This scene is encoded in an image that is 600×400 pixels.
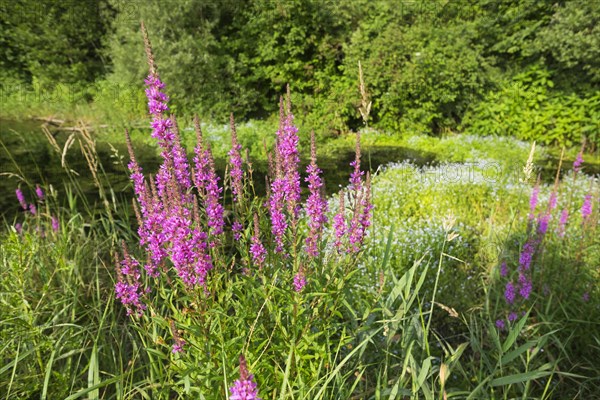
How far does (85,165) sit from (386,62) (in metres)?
12.3

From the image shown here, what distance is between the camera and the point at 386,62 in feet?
53.7

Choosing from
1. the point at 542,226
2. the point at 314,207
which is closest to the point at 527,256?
the point at 542,226

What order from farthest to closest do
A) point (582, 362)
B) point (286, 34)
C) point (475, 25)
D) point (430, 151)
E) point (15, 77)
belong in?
point (15, 77) < point (286, 34) < point (475, 25) < point (430, 151) < point (582, 362)

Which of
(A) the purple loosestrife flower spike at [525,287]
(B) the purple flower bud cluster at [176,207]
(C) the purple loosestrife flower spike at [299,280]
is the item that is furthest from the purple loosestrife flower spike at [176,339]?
(A) the purple loosestrife flower spike at [525,287]

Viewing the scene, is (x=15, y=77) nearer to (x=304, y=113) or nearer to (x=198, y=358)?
(x=304, y=113)

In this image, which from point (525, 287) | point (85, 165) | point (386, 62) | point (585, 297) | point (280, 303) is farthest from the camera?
point (386, 62)

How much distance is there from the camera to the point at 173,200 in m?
2.07

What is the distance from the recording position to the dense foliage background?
1488cm

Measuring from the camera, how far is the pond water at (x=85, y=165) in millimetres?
8633

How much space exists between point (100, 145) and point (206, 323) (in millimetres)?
15390

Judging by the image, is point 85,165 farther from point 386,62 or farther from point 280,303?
point 386,62

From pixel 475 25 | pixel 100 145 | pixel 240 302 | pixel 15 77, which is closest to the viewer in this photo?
pixel 240 302

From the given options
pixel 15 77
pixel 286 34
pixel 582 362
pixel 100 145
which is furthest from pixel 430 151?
pixel 15 77

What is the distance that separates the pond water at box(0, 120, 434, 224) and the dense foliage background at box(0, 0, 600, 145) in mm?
3722
